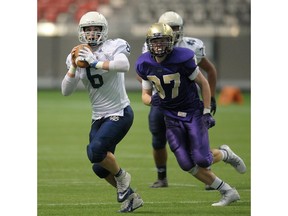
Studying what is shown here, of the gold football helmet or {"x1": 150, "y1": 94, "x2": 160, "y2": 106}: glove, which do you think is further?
{"x1": 150, "y1": 94, "x2": 160, "y2": 106}: glove

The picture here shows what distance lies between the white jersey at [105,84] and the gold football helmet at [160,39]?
266 mm

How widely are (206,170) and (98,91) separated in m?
0.91

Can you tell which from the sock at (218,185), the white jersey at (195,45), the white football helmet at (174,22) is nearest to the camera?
the sock at (218,185)

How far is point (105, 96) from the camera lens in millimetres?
6133

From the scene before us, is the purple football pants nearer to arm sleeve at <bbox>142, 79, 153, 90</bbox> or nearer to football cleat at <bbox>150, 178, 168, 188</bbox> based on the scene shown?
arm sleeve at <bbox>142, 79, 153, 90</bbox>

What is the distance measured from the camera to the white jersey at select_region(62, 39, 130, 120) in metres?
6.07

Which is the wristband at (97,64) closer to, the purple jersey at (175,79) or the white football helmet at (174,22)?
the purple jersey at (175,79)

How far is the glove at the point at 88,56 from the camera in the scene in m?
5.80

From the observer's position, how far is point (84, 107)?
18.9 meters

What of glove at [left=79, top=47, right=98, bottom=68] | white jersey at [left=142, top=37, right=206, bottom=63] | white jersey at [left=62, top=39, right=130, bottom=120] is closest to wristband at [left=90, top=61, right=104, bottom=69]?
glove at [left=79, top=47, right=98, bottom=68]

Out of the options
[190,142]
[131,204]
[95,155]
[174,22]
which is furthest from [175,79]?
[174,22]

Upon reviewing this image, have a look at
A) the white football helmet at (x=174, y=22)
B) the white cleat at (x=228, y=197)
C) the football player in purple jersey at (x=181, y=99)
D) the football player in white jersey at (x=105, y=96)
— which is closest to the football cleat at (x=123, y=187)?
the football player in white jersey at (x=105, y=96)

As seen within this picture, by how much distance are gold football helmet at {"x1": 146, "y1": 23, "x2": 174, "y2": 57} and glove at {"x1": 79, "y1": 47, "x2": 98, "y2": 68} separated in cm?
38
